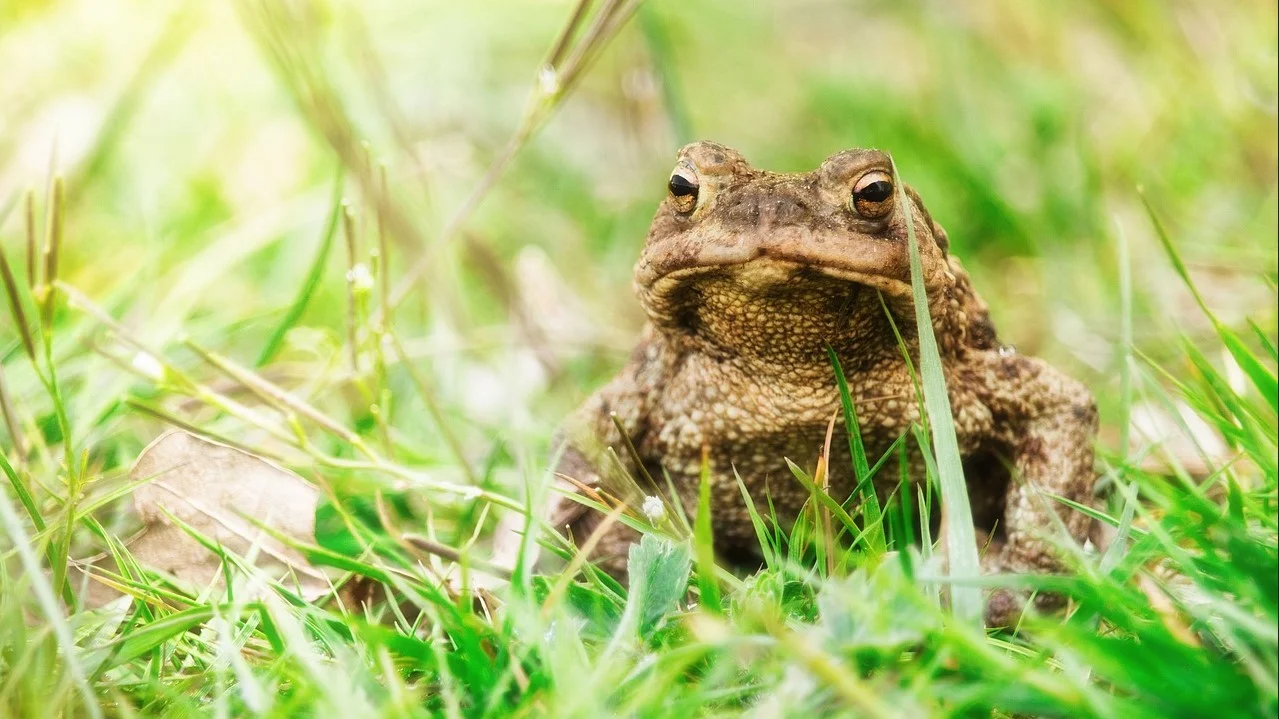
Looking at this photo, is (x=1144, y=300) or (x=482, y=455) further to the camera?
(x=1144, y=300)

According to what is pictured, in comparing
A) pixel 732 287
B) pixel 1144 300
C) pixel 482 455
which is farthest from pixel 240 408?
pixel 1144 300

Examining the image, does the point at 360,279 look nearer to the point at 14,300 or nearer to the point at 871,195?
the point at 14,300

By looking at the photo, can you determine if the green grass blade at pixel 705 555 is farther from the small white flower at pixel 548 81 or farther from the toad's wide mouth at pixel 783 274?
the small white flower at pixel 548 81

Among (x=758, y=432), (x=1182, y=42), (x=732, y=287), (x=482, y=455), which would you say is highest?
(x=1182, y=42)

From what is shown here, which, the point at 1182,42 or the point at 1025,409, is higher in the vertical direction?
the point at 1182,42

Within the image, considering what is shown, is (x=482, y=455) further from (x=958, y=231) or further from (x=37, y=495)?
(x=958, y=231)

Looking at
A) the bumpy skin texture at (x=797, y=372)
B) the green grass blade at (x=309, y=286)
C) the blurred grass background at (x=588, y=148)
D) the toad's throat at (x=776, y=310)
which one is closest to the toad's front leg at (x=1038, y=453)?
the bumpy skin texture at (x=797, y=372)

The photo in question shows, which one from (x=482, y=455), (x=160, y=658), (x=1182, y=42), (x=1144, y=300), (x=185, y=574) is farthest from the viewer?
(x=1182, y=42)
